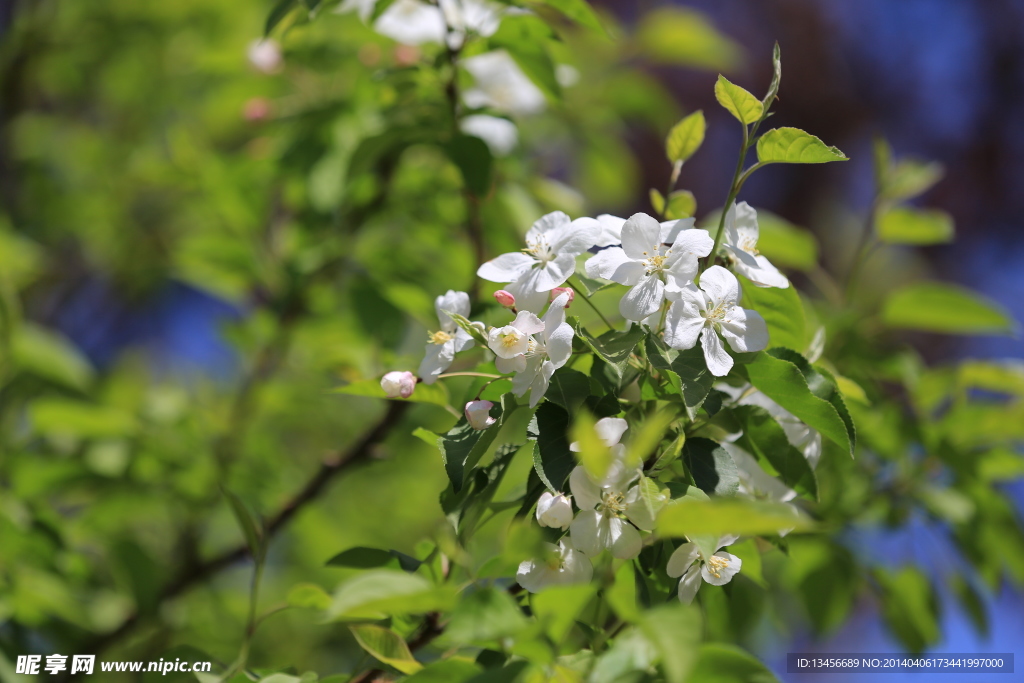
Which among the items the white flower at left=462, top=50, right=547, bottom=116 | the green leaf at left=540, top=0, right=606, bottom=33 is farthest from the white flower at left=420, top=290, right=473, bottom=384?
the white flower at left=462, top=50, right=547, bottom=116

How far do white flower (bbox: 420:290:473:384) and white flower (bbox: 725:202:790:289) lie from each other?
0.31 meters

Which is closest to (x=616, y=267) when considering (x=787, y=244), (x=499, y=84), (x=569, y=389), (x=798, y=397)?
(x=569, y=389)

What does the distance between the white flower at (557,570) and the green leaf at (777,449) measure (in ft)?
0.83

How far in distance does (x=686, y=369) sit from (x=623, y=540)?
0.59 feet

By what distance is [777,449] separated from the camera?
85 cm

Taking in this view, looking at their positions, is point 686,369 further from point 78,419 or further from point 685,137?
point 78,419

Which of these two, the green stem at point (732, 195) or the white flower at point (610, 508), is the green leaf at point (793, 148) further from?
the white flower at point (610, 508)

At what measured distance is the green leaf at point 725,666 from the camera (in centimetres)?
62

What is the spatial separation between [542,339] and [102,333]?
3.57 meters

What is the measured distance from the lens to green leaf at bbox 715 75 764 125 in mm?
800

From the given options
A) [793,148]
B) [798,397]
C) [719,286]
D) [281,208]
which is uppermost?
[793,148]

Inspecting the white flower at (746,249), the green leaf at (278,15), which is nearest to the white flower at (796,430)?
the white flower at (746,249)

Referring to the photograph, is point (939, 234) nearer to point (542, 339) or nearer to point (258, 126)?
point (542, 339)

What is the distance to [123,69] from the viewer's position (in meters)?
2.81
